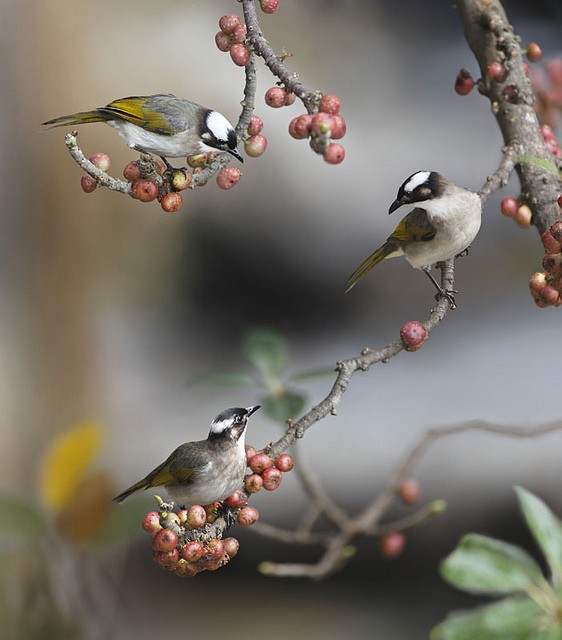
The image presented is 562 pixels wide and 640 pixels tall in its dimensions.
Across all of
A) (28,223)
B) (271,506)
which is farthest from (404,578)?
(28,223)

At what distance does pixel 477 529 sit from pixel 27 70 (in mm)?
1154

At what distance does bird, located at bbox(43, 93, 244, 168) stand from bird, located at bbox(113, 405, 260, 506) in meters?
0.15

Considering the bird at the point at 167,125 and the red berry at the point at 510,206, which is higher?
the bird at the point at 167,125

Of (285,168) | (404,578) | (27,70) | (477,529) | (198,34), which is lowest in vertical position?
(404,578)

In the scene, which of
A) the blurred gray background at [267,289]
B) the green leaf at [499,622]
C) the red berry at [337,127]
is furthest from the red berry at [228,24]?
the blurred gray background at [267,289]

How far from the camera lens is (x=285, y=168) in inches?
65.6

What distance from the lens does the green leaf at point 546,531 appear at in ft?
1.22

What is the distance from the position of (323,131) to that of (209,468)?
0.18 metres

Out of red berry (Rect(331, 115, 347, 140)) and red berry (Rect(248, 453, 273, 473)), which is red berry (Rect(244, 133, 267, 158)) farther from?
red berry (Rect(248, 453, 273, 473))

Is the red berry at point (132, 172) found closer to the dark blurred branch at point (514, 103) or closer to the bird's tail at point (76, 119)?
the bird's tail at point (76, 119)

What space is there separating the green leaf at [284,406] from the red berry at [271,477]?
16.6 inches

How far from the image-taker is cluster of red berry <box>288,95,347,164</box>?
391 millimetres

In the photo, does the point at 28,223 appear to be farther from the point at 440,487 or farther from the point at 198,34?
the point at 440,487

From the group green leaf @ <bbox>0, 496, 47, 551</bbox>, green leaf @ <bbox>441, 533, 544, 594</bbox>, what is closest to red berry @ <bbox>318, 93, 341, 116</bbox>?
green leaf @ <bbox>441, 533, 544, 594</bbox>
